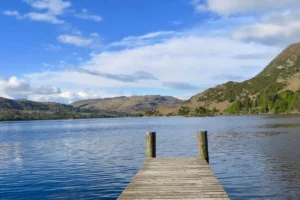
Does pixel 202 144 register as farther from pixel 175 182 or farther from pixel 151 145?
pixel 175 182

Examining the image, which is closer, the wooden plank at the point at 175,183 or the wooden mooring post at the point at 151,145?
the wooden plank at the point at 175,183

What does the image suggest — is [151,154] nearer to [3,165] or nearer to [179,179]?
[179,179]

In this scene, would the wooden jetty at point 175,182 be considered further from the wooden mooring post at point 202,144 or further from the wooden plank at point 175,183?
the wooden mooring post at point 202,144

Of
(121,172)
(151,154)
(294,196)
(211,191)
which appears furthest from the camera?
(121,172)

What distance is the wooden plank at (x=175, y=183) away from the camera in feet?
46.6

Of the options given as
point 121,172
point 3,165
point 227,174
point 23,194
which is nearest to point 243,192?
point 227,174

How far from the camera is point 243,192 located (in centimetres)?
2444

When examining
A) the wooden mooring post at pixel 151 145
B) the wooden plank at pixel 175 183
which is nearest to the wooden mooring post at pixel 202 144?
the wooden plank at pixel 175 183

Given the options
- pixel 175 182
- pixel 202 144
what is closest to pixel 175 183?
pixel 175 182

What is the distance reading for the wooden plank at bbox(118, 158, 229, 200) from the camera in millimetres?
14199

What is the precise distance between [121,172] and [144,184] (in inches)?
689

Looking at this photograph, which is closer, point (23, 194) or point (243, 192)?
point (243, 192)

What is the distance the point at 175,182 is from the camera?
1700cm

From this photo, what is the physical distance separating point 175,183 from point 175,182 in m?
0.25
